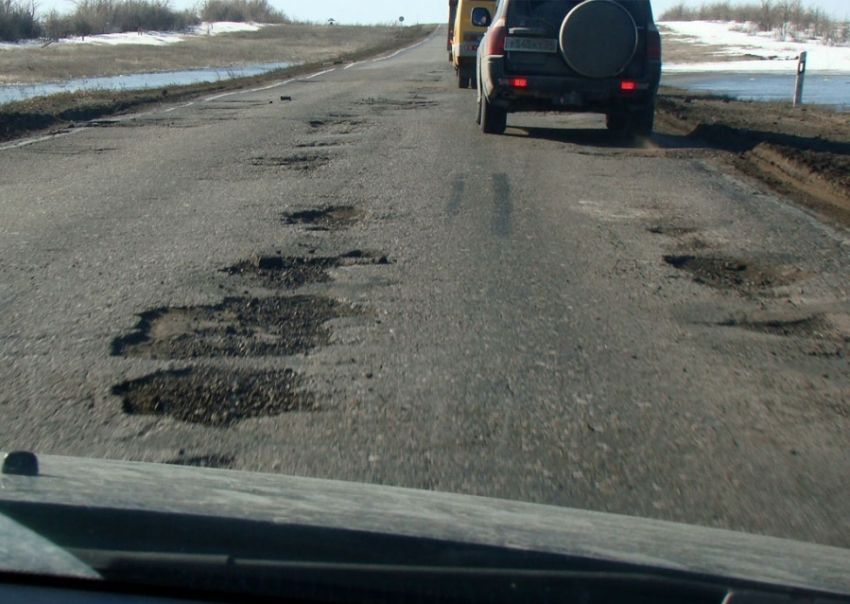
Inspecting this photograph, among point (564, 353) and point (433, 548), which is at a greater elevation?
point (433, 548)

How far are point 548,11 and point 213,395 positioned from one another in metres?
8.97

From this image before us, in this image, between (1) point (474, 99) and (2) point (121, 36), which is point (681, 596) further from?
(2) point (121, 36)

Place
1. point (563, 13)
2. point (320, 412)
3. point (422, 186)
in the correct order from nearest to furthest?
point (320, 412) → point (422, 186) → point (563, 13)

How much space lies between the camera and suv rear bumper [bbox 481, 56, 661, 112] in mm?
11547

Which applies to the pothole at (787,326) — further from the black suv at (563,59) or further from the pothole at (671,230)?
the black suv at (563,59)

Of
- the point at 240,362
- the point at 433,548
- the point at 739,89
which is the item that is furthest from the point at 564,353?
the point at 739,89

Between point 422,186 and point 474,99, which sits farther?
point 474,99

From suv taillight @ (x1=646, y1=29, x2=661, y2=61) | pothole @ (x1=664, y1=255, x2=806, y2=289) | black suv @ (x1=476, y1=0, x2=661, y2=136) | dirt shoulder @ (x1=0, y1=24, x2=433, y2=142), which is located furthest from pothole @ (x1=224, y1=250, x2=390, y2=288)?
dirt shoulder @ (x1=0, y1=24, x2=433, y2=142)

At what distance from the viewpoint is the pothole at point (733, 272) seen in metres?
5.69

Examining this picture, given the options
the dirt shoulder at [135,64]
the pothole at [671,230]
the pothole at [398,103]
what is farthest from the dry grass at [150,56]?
the pothole at [671,230]

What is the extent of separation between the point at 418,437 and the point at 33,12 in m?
57.0

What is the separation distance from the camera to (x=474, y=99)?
60.1ft

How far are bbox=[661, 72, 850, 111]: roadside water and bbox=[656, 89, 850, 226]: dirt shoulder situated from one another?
232 centimetres

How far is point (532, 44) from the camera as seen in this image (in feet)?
38.0
